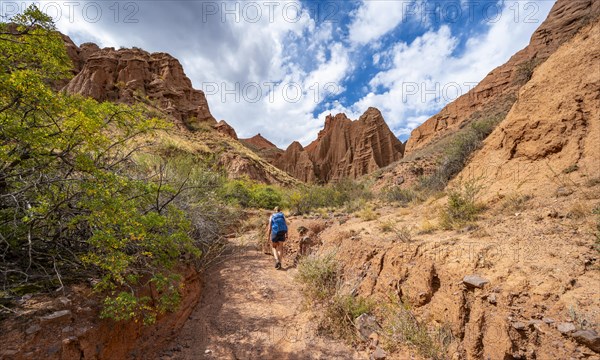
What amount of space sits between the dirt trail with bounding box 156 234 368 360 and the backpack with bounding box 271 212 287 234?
1.05m

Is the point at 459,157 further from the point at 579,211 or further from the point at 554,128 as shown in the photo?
the point at 579,211

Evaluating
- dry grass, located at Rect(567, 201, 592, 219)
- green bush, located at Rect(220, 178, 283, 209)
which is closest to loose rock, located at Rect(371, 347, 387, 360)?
dry grass, located at Rect(567, 201, 592, 219)

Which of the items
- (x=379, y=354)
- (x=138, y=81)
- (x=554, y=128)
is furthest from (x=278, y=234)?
(x=138, y=81)

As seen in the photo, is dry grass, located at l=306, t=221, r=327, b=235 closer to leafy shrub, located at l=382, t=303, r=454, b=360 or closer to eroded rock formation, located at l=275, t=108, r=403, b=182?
leafy shrub, located at l=382, t=303, r=454, b=360

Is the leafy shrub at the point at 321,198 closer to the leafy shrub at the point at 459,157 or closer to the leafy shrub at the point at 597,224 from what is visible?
the leafy shrub at the point at 459,157

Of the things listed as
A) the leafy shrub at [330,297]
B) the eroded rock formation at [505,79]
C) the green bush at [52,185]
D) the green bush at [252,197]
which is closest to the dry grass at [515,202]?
the leafy shrub at [330,297]

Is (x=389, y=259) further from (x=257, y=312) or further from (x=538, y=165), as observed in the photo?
(x=538, y=165)

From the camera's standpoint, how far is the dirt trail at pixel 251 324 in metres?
3.51

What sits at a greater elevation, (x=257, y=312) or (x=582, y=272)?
(x=582, y=272)

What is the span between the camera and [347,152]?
51.0m

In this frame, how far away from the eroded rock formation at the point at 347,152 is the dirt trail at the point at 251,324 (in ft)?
121

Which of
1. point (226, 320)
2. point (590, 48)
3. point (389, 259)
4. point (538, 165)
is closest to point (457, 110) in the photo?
point (590, 48)

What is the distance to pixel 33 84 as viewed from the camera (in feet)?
8.39

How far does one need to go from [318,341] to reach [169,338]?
2.12 meters
